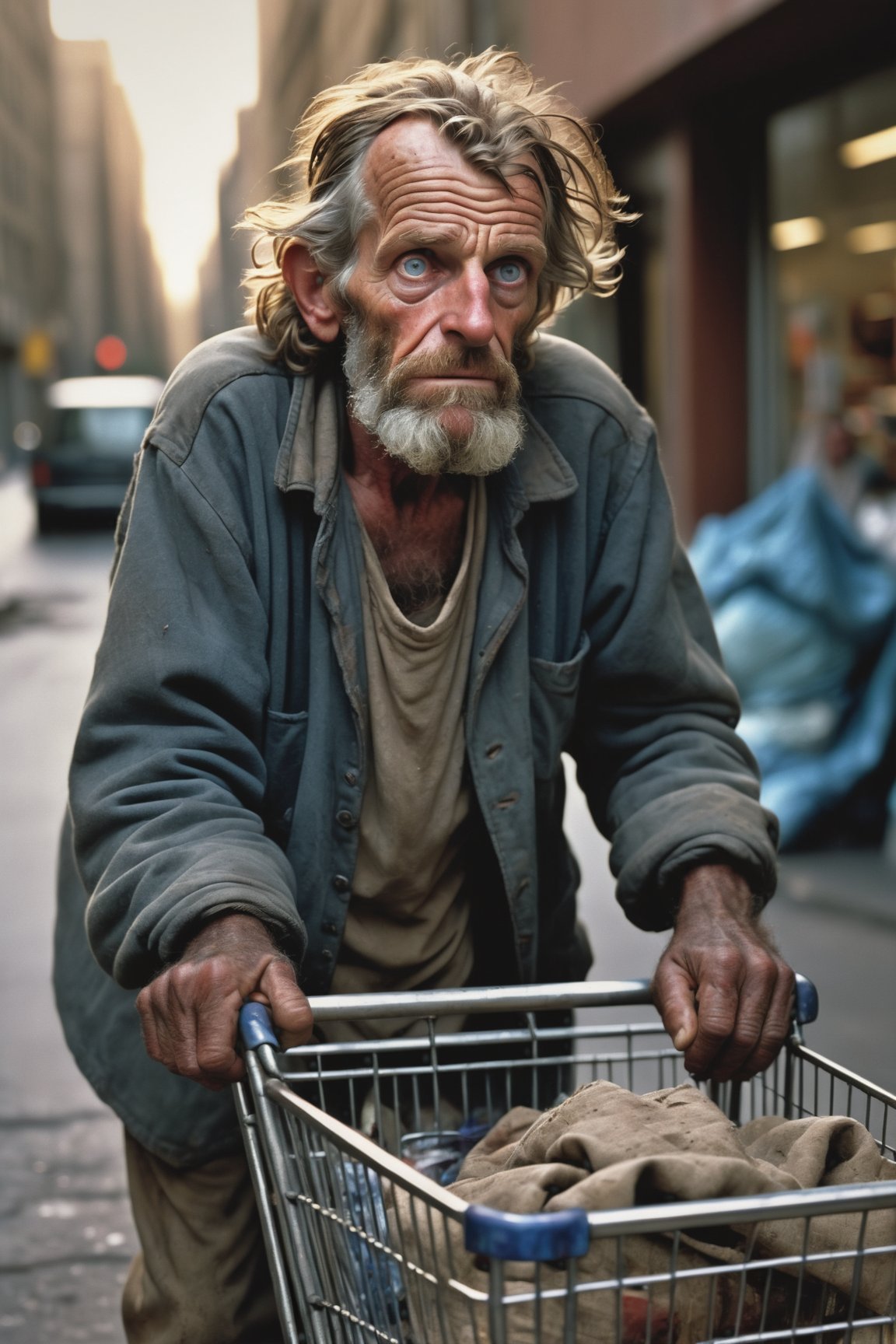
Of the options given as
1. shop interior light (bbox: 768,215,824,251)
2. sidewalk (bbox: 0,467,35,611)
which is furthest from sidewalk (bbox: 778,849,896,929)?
sidewalk (bbox: 0,467,35,611)

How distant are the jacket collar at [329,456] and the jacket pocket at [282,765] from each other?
11.6 inches

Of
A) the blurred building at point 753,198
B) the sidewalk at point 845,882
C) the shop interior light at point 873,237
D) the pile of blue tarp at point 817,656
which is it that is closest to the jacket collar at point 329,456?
the sidewalk at point 845,882

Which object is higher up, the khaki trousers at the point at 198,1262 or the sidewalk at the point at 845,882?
the khaki trousers at the point at 198,1262

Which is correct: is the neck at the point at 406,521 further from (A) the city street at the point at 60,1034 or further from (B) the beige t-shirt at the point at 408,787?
(A) the city street at the point at 60,1034

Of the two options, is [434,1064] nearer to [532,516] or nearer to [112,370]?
[532,516]

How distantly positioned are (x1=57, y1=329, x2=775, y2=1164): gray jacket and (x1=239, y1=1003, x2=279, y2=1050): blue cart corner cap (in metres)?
0.12

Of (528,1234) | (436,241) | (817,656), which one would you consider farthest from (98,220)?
(528,1234)

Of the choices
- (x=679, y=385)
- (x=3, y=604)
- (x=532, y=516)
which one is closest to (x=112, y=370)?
(x=3, y=604)

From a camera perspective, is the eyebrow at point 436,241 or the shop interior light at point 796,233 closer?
the eyebrow at point 436,241

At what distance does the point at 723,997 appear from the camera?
2.00 meters

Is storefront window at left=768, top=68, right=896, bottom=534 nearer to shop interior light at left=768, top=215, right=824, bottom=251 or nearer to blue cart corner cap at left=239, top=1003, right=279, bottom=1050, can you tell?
shop interior light at left=768, top=215, right=824, bottom=251

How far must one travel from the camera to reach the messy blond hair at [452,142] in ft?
7.36

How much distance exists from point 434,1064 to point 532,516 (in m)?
0.83

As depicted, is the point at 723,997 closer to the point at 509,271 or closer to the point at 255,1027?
the point at 255,1027
